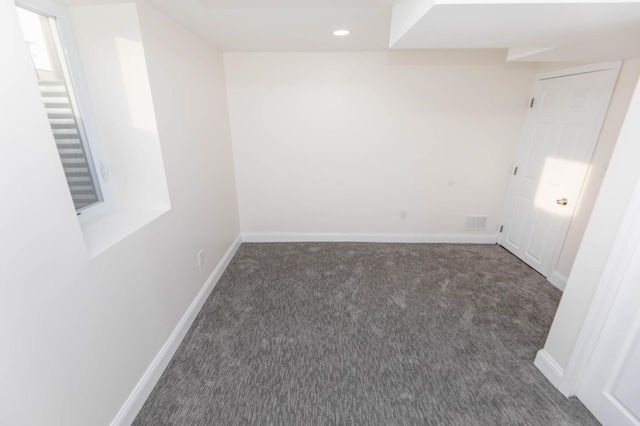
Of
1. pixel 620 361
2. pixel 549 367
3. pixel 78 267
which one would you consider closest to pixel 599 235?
pixel 620 361

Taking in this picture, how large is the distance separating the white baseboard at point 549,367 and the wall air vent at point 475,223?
202cm

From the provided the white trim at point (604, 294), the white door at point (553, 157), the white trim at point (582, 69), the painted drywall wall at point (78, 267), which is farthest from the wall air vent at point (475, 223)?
the painted drywall wall at point (78, 267)

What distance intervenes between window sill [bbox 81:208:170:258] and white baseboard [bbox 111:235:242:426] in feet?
2.87

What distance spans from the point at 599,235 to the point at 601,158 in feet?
4.68

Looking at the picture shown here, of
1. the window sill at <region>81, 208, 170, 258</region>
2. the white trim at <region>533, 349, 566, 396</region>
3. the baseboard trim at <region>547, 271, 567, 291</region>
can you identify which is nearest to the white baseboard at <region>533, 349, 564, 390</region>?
the white trim at <region>533, 349, 566, 396</region>

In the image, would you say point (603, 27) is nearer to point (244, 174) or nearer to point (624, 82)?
point (624, 82)

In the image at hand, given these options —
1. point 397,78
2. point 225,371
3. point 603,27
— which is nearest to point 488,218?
point 397,78

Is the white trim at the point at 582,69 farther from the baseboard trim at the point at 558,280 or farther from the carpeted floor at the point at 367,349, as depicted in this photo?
the carpeted floor at the point at 367,349

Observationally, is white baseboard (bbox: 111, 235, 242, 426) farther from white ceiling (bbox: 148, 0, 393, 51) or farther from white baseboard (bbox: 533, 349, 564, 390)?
white baseboard (bbox: 533, 349, 564, 390)

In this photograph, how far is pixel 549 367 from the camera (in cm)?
184

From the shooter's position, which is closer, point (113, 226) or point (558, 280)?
point (113, 226)

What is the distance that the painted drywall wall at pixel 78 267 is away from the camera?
101 cm

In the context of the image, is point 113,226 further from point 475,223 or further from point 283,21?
point 475,223

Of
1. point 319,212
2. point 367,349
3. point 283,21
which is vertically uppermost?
point 283,21
